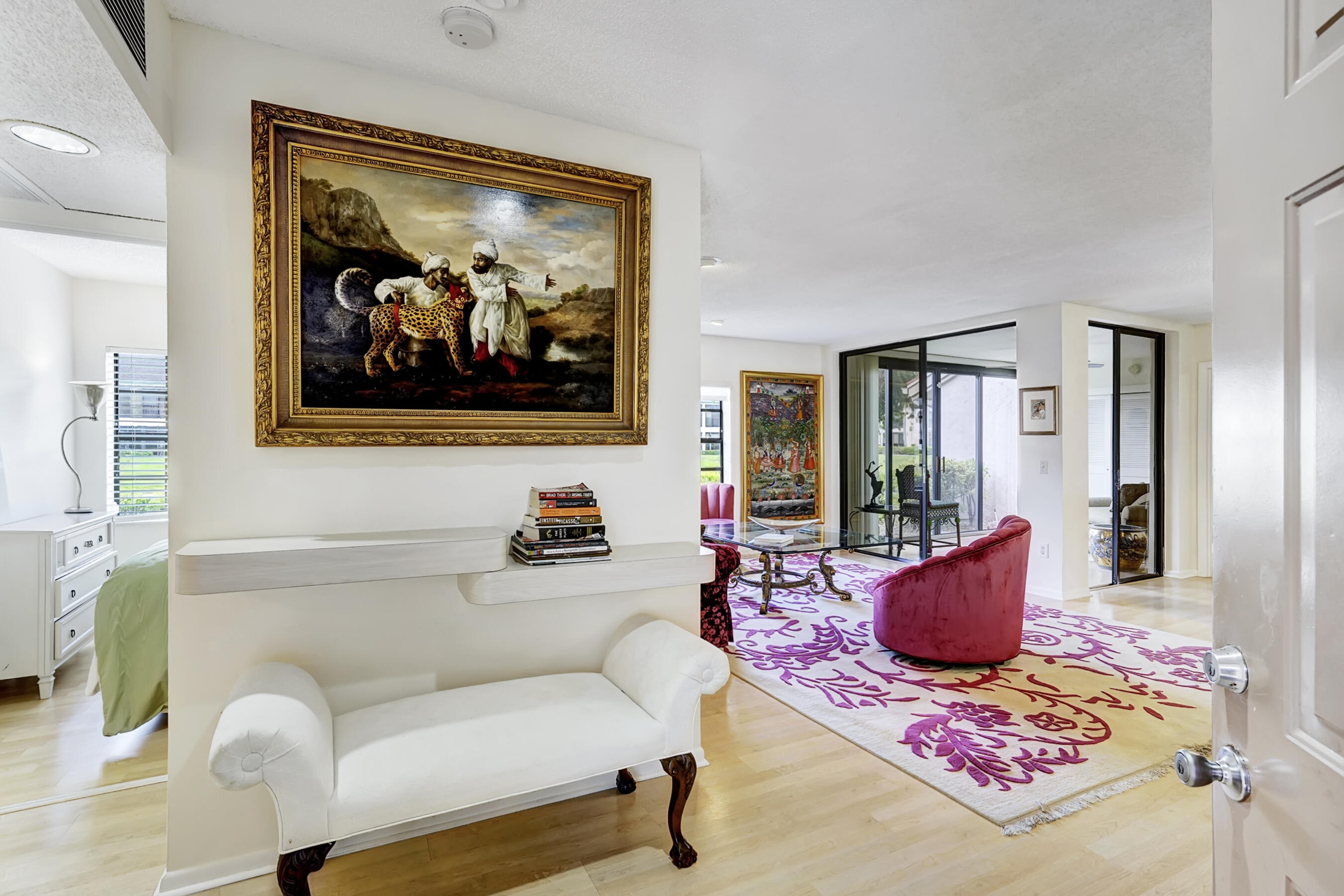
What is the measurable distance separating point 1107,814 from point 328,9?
3535 millimetres

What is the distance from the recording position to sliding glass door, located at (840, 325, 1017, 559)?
601 cm

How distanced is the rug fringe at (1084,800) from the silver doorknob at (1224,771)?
5.60ft

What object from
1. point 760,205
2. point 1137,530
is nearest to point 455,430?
point 760,205

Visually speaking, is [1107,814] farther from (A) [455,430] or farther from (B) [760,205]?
(B) [760,205]

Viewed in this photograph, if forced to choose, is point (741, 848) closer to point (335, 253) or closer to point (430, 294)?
point (430, 294)

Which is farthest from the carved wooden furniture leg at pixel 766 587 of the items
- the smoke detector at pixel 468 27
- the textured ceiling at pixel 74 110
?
the textured ceiling at pixel 74 110

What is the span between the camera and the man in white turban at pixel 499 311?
85.7 inches

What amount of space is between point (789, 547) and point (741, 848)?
2.88 m

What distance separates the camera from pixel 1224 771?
74 cm

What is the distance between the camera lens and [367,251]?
202 cm

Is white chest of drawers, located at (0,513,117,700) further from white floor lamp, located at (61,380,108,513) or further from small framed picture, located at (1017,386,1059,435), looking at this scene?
small framed picture, located at (1017,386,1059,435)

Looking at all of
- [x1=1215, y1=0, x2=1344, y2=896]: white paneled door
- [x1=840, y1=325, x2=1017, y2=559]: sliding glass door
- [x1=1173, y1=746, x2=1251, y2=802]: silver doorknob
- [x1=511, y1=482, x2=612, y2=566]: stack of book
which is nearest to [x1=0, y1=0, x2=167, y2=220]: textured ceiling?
[x1=511, y1=482, x2=612, y2=566]: stack of book

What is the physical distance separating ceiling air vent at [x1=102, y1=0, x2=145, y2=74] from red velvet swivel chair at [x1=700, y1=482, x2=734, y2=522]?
561 centimetres

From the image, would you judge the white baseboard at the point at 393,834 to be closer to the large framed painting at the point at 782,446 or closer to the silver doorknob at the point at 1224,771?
the silver doorknob at the point at 1224,771
